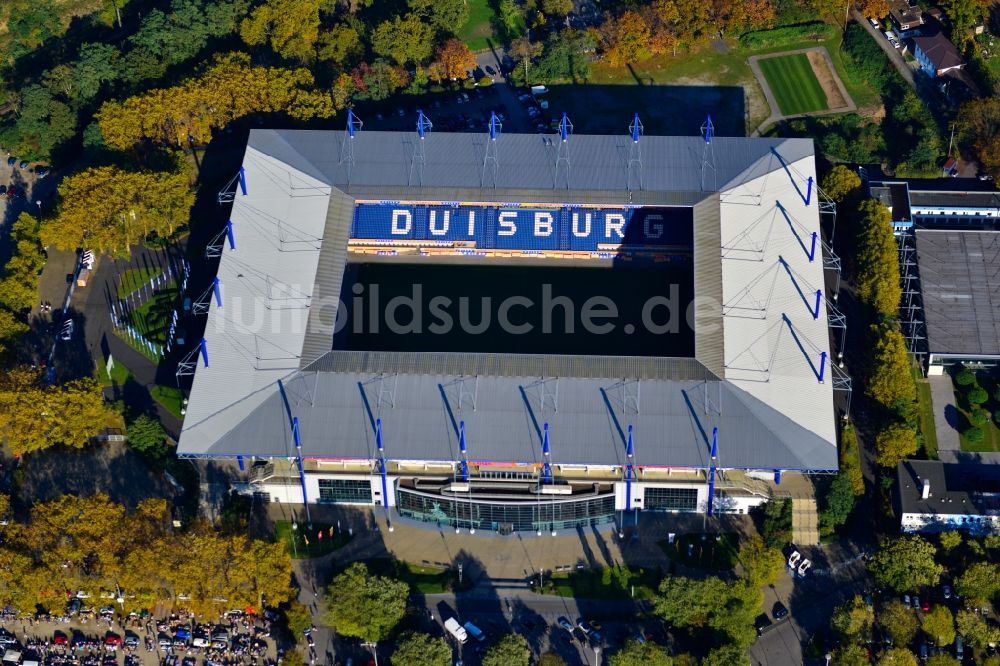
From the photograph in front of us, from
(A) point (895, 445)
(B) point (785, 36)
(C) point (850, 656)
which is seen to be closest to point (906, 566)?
(C) point (850, 656)

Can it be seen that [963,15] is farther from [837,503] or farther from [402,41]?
[837,503]

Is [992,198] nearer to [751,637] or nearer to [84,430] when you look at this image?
[751,637]

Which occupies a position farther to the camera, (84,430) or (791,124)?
(791,124)

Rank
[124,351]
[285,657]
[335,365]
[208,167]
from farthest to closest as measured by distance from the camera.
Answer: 1. [208,167]
2. [124,351]
3. [335,365]
4. [285,657]

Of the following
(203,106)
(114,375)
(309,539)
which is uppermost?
(203,106)

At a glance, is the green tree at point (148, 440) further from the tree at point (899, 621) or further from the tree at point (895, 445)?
the tree at point (895, 445)

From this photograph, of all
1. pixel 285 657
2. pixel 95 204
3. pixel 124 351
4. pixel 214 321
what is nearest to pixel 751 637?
pixel 285 657

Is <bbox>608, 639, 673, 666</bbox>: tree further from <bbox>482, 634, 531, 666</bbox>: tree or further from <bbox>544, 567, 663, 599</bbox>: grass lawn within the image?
<bbox>544, 567, 663, 599</bbox>: grass lawn
